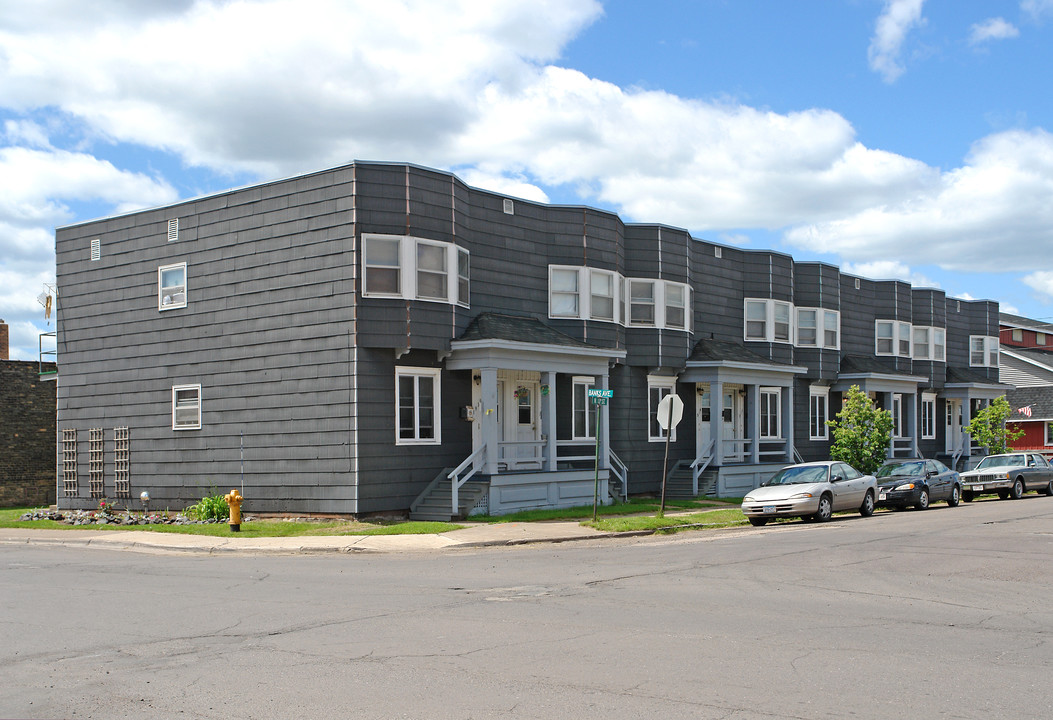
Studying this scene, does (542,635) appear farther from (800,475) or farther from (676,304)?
(676,304)

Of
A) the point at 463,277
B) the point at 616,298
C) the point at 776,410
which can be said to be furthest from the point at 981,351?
the point at 463,277

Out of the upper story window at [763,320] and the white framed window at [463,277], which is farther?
Result: the upper story window at [763,320]

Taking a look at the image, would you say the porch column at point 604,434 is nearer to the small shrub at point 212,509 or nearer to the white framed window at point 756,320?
the white framed window at point 756,320

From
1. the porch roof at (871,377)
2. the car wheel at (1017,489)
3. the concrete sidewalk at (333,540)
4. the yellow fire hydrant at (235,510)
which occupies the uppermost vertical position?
the porch roof at (871,377)

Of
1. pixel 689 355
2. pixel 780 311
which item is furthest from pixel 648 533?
pixel 780 311

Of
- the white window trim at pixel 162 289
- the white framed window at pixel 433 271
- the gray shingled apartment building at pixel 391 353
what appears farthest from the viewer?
the white window trim at pixel 162 289

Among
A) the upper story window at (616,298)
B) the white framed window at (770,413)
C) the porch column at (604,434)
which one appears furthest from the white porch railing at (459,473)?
the white framed window at (770,413)

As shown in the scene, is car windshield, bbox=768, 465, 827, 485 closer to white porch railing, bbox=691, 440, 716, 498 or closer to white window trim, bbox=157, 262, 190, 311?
white porch railing, bbox=691, 440, 716, 498

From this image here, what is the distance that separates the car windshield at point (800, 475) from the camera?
23.9 meters

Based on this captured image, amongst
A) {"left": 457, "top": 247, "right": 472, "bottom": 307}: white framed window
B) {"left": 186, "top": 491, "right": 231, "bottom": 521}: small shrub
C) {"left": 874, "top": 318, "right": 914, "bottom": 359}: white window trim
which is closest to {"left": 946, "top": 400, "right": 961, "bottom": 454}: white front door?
{"left": 874, "top": 318, "right": 914, "bottom": 359}: white window trim

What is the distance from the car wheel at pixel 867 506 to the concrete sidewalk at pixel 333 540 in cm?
733

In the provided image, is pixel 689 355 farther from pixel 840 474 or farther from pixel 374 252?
pixel 374 252

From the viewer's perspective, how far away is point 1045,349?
65.2m

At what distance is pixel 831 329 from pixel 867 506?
13.4 meters
